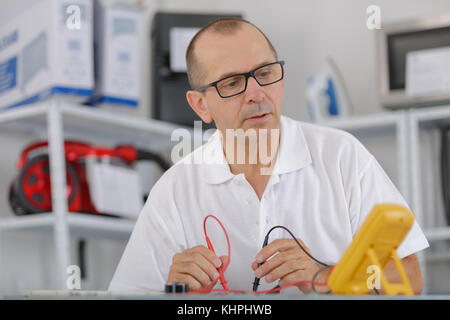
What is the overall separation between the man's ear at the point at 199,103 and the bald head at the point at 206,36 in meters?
0.01

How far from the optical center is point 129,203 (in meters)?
2.18

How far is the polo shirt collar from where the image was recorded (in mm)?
1164

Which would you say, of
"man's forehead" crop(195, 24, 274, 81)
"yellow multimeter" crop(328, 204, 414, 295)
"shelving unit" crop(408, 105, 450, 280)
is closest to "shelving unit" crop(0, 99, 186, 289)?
"shelving unit" crop(408, 105, 450, 280)

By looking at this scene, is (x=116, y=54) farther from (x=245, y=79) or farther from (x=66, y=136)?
(x=245, y=79)

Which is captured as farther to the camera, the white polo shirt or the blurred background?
the blurred background

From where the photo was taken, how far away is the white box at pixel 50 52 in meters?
2.03

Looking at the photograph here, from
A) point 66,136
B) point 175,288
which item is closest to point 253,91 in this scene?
point 175,288

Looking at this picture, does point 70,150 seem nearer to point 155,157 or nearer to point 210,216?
point 155,157

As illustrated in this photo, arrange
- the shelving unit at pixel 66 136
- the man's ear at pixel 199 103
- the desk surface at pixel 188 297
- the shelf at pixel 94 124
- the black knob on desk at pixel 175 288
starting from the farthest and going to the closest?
the shelf at pixel 94 124 → the shelving unit at pixel 66 136 → the man's ear at pixel 199 103 → the black knob on desk at pixel 175 288 → the desk surface at pixel 188 297

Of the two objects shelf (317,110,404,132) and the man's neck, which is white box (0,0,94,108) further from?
the man's neck

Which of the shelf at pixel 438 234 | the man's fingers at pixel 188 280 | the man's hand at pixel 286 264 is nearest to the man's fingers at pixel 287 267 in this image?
the man's hand at pixel 286 264

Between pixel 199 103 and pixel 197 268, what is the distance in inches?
13.1

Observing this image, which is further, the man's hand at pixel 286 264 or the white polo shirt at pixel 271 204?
the white polo shirt at pixel 271 204

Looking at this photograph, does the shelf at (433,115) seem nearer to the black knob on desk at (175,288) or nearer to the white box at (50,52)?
the white box at (50,52)
